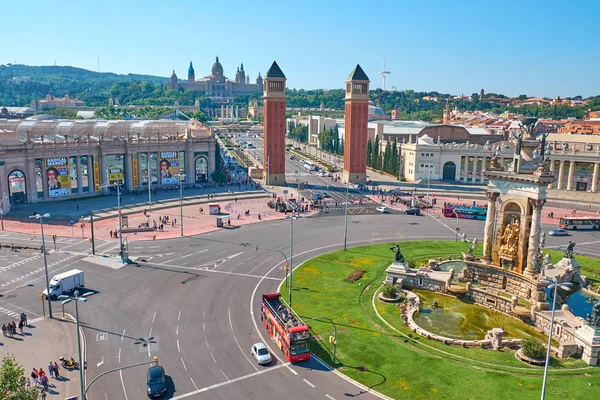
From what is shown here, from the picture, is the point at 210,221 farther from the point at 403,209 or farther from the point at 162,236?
the point at 403,209

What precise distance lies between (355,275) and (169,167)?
7115 centimetres

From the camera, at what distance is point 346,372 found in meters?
34.8

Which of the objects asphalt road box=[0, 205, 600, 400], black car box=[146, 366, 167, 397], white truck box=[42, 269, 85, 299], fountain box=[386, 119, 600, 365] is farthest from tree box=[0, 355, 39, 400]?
fountain box=[386, 119, 600, 365]

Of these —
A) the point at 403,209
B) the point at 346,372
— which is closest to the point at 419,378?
the point at 346,372

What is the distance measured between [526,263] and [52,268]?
53.2 m

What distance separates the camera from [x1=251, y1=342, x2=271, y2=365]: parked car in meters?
35.9

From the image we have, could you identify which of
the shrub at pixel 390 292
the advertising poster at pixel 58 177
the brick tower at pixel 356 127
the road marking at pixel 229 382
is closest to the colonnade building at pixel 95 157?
the advertising poster at pixel 58 177

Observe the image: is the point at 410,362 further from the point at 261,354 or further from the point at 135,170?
the point at 135,170

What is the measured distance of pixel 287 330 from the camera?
1437 inches

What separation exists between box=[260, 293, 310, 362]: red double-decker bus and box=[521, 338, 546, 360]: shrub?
16552 millimetres

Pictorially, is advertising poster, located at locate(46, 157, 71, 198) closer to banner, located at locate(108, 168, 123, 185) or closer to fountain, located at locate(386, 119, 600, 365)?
banner, located at locate(108, 168, 123, 185)

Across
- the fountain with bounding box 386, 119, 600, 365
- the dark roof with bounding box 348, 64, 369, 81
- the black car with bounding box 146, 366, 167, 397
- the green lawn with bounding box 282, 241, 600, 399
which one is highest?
the dark roof with bounding box 348, 64, 369, 81

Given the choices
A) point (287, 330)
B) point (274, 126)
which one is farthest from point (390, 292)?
point (274, 126)

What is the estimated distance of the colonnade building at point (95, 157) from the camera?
298 ft
